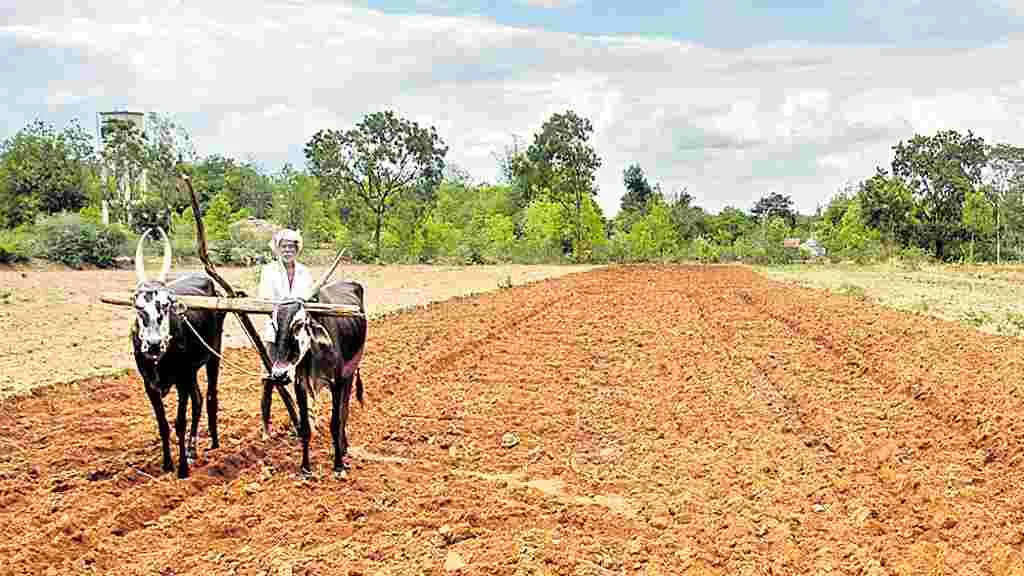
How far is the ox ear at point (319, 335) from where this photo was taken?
949cm

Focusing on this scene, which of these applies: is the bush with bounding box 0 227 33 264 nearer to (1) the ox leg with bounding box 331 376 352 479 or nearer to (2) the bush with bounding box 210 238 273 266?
(2) the bush with bounding box 210 238 273 266

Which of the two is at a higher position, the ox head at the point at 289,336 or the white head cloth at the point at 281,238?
the white head cloth at the point at 281,238

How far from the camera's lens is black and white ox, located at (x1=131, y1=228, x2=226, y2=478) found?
9031 mm

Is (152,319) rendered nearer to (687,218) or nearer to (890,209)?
(890,209)

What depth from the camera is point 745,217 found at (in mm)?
111938

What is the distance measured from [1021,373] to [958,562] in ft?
29.1

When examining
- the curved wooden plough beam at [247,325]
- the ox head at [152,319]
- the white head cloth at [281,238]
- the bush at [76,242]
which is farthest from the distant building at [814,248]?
the ox head at [152,319]

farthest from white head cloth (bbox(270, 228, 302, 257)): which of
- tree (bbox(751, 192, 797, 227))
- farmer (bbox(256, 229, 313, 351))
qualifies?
tree (bbox(751, 192, 797, 227))

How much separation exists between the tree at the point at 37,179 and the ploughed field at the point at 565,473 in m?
43.3

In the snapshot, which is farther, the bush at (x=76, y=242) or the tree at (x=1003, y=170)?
the tree at (x=1003, y=170)

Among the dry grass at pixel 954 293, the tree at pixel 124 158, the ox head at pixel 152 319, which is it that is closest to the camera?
the ox head at pixel 152 319

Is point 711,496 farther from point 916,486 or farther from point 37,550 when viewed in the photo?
point 37,550

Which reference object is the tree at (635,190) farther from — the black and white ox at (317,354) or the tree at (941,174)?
the black and white ox at (317,354)

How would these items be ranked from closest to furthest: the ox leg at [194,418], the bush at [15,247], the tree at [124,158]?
the ox leg at [194,418] < the bush at [15,247] < the tree at [124,158]
